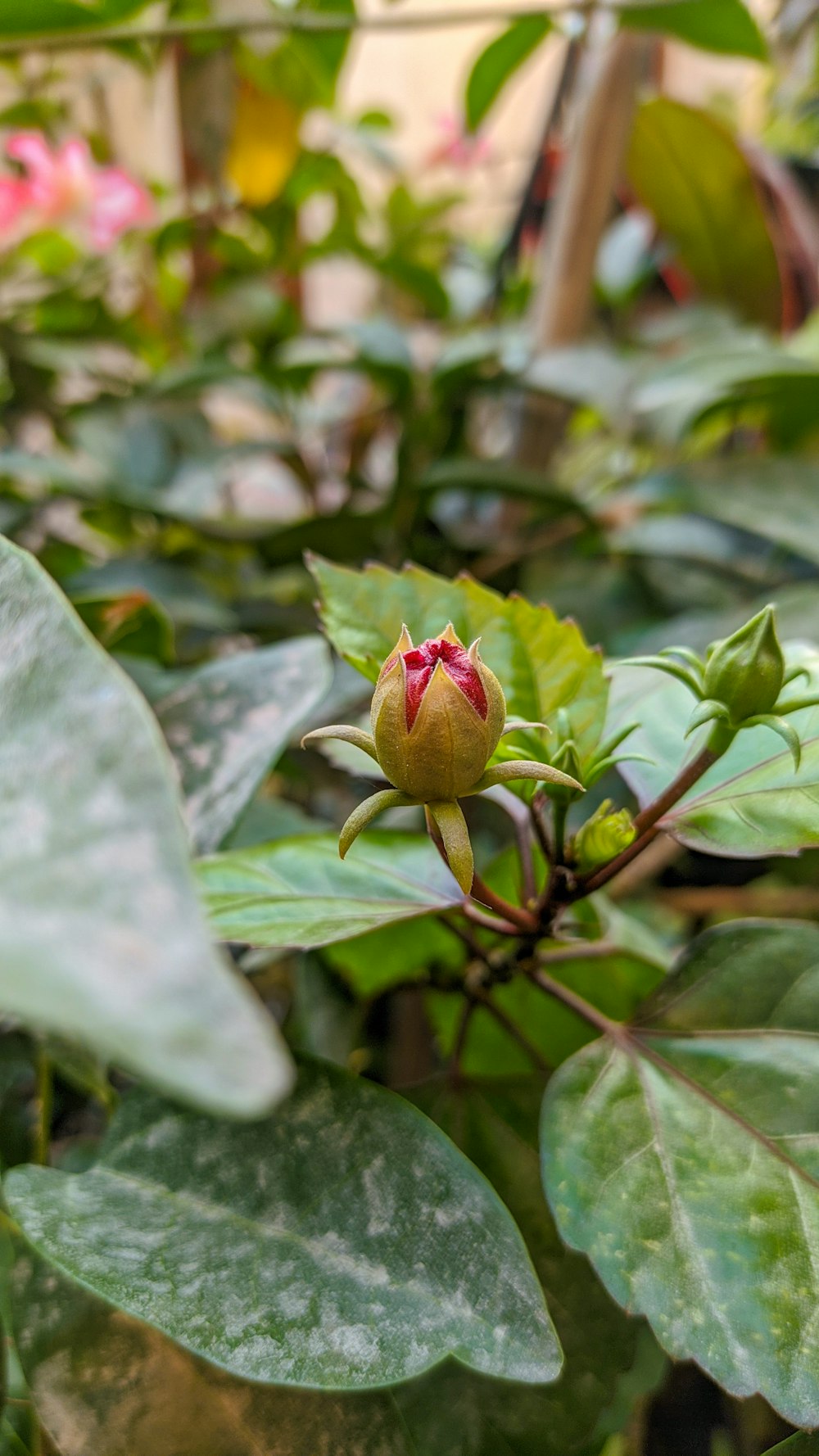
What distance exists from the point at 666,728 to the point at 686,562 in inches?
16.3

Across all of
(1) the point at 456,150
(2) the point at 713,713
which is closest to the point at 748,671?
(2) the point at 713,713

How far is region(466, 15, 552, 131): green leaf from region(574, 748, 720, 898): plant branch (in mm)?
633

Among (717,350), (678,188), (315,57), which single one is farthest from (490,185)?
(717,350)

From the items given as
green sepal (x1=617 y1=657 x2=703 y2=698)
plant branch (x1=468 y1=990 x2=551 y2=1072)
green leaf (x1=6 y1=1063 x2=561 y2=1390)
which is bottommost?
plant branch (x1=468 y1=990 x2=551 y2=1072)

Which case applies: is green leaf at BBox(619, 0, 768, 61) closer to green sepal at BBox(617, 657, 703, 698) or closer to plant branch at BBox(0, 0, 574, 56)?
plant branch at BBox(0, 0, 574, 56)

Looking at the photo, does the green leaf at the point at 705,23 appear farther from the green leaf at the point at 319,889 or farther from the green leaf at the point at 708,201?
the green leaf at the point at 319,889

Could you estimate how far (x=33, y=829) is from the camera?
0.15 metres

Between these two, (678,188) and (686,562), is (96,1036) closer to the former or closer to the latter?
(686,562)

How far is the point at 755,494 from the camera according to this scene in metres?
0.61

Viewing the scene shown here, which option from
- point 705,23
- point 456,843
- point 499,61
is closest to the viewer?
point 456,843

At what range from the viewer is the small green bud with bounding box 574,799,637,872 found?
272 millimetres

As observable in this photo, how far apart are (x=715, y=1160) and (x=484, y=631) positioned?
19 centimetres

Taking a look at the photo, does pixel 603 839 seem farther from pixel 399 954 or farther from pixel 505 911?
pixel 399 954

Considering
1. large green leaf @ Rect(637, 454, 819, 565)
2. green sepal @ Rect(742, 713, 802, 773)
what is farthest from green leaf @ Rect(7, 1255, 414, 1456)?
large green leaf @ Rect(637, 454, 819, 565)
